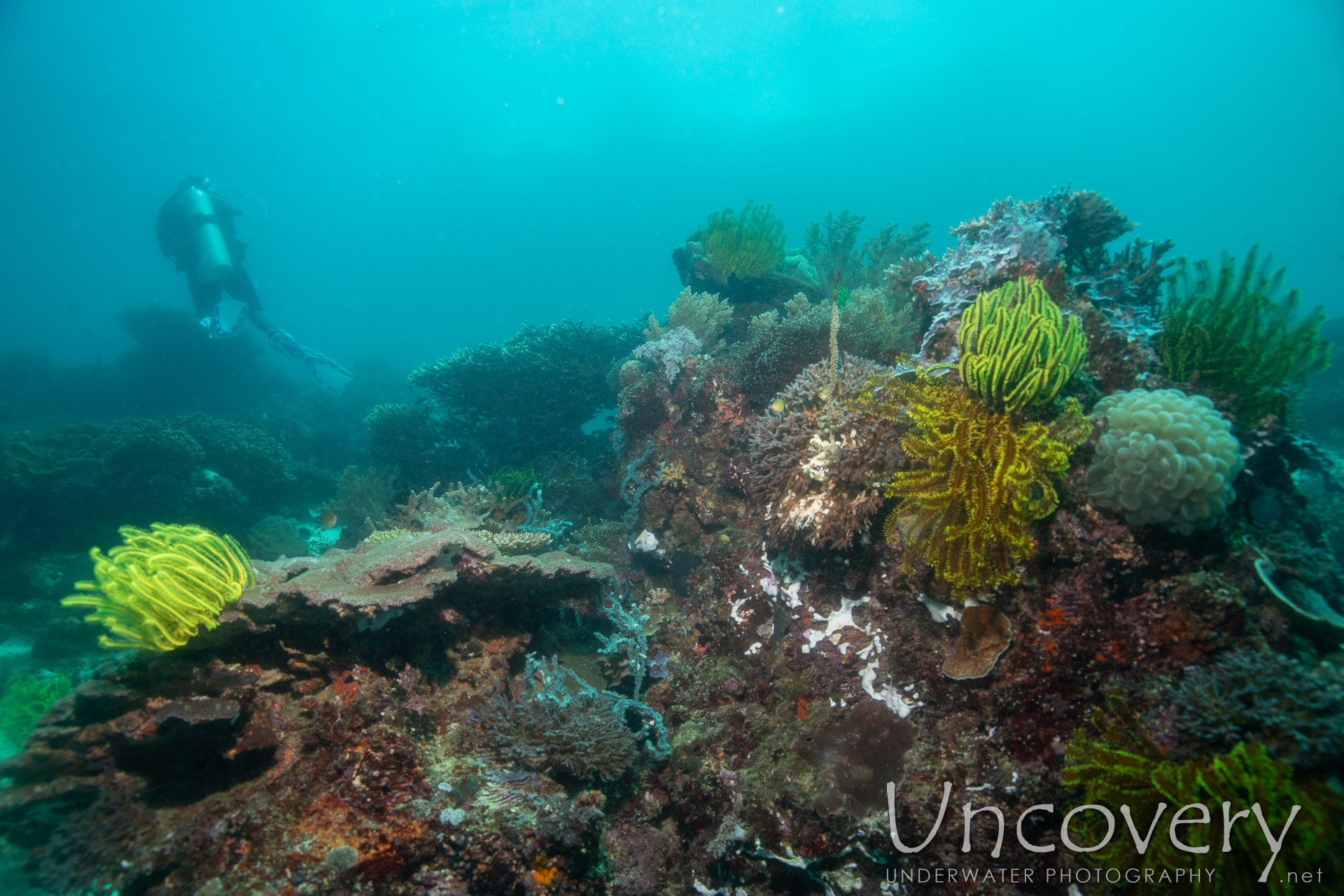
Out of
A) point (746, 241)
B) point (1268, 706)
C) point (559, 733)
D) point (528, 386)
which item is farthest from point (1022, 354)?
point (528, 386)

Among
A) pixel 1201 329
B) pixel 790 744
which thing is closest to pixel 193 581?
pixel 790 744

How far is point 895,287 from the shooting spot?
6.51 metres

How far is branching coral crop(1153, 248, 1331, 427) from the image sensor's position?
371cm

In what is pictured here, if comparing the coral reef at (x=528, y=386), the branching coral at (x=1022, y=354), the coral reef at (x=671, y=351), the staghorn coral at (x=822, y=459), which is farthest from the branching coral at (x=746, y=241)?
the branching coral at (x=1022, y=354)

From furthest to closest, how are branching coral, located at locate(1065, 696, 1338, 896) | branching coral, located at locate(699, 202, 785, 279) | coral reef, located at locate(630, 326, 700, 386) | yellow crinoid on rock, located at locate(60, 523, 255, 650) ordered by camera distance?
branching coral, located at locate(699, 202, 785, 279)
coral reef, located at locate(630, 326, 700, 386)
yellow crinoid on rock, located at locate(60, 523, 255, 650)
branching coral, located at locate(1065, 696, 1338, 896)

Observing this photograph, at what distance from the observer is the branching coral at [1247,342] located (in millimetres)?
3711

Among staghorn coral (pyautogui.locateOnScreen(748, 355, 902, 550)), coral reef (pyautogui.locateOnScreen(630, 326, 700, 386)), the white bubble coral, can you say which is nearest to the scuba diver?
coral reef (pyautogui.locateOnScreen(630, 326, 700, 386))

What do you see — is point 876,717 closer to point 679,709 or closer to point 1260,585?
point 679,709

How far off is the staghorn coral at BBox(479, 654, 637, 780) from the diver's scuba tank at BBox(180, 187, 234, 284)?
23432 millimetres

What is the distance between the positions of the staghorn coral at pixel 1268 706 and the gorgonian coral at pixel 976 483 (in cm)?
88

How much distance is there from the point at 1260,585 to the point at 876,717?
2.25 meters

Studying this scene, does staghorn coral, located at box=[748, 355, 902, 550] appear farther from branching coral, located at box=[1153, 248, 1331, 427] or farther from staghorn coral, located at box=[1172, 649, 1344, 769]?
branching coral, located at box=[1153, 248, 1331, 427]

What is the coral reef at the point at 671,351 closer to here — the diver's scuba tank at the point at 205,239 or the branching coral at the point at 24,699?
the branching coral at the point at 24,699

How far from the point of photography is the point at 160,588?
2.84 m
